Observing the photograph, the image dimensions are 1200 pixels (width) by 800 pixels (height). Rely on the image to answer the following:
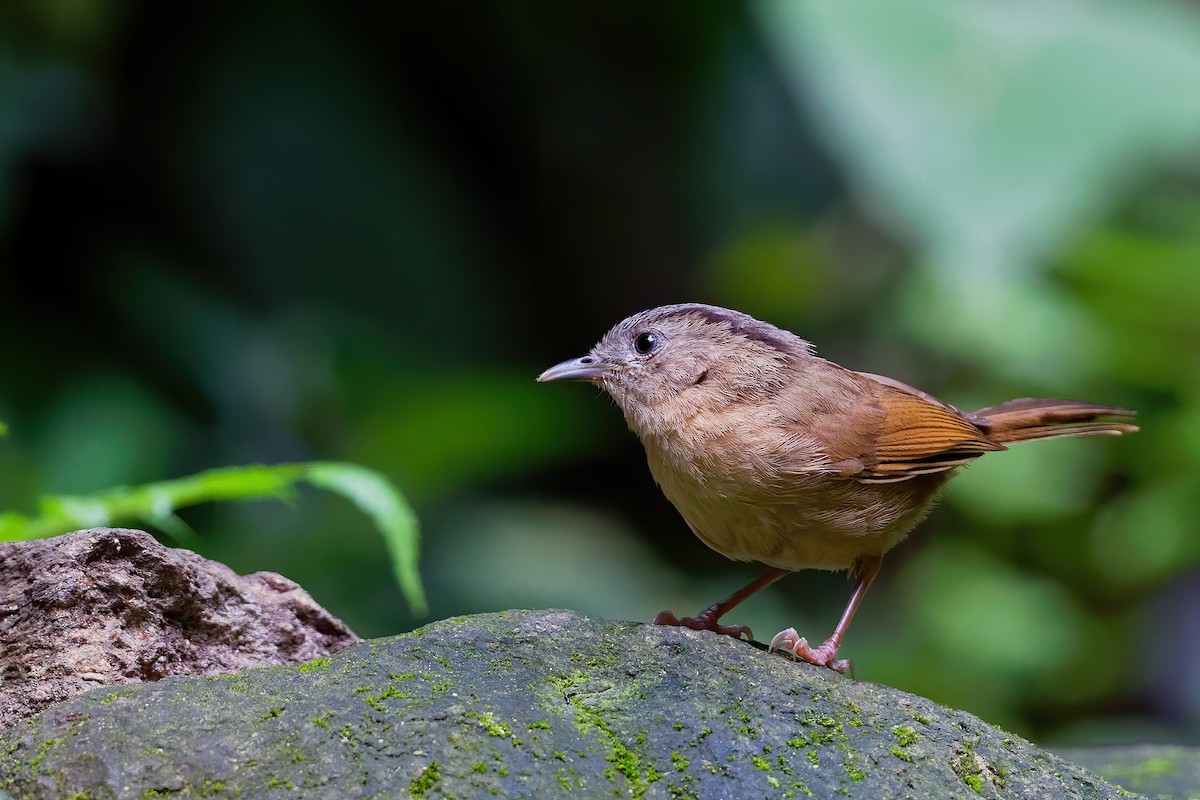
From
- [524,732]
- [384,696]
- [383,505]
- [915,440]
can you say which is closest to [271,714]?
[384,696]

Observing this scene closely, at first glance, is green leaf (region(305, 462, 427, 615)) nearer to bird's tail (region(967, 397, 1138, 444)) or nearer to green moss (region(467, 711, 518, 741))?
green moss (region(467, 711, 518, 741))

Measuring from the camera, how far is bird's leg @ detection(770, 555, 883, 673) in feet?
10.4

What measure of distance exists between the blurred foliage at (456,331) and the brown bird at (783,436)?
1659 millimetres

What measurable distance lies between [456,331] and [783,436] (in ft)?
10.3

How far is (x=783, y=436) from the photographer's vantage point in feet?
11.2

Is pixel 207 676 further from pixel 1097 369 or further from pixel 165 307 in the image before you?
pixel 1097 369

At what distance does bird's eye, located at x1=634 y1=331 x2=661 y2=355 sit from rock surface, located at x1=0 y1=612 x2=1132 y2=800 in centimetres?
137

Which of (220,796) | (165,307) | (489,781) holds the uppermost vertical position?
(165,307)

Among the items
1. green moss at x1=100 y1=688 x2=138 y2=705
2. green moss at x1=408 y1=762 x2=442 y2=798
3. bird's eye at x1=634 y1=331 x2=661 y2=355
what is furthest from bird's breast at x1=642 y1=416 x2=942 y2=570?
green moss at x1=100 y1=688 x2=138 y2=705

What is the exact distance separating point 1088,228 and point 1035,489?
1.26 metres

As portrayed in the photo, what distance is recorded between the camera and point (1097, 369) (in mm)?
5910

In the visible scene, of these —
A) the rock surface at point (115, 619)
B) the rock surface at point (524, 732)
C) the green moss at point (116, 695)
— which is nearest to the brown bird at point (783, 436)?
the rock surface at point (524, 732)

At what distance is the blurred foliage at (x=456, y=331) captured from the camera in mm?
5406

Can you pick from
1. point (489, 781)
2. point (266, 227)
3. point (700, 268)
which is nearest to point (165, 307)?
point (266, 227)
